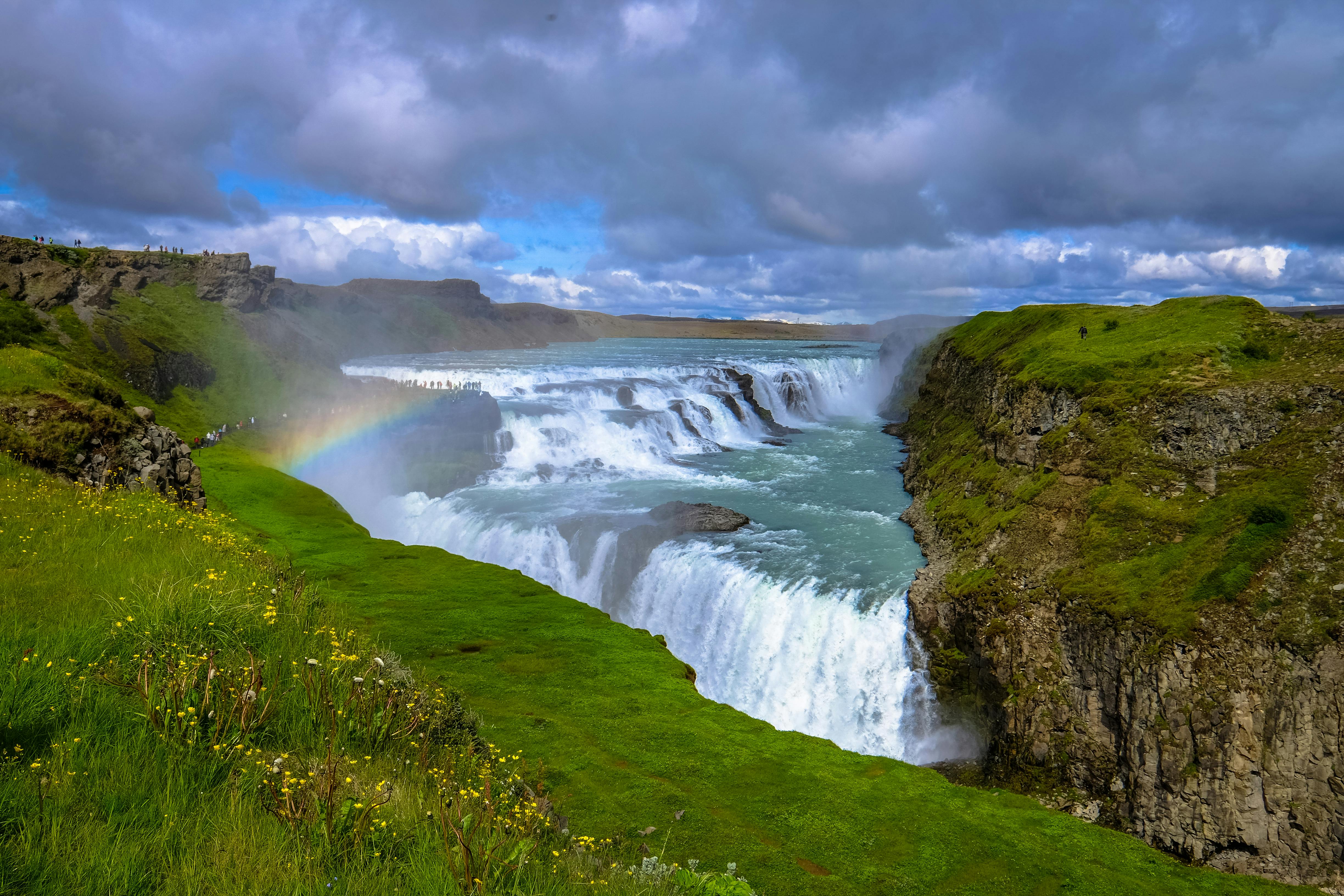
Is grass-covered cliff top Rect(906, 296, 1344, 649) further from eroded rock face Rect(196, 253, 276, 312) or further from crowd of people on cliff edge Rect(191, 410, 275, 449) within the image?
eroded rock face Rect(196, 253, 276, 312)

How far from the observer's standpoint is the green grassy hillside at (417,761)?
12.9ft

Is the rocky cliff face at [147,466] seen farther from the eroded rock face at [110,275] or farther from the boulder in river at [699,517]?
the eroded rock face at [110,275]

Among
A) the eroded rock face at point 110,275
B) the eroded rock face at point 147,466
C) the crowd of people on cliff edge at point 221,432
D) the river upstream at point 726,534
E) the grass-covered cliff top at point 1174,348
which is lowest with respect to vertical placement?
the river upstream at point 726,534

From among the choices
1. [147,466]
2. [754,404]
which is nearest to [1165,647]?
[147,466]

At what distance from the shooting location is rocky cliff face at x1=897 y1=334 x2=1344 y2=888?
1193 cm

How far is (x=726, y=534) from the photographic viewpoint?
27078 mm

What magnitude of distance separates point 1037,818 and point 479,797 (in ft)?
23.9

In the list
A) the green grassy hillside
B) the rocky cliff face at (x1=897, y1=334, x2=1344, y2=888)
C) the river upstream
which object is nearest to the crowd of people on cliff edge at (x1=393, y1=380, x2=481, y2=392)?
the river upstream

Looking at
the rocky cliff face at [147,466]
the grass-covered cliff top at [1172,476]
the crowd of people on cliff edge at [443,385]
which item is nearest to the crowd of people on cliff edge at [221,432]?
the crowd of people on cliff edge at [443,385]

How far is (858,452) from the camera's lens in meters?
45.6

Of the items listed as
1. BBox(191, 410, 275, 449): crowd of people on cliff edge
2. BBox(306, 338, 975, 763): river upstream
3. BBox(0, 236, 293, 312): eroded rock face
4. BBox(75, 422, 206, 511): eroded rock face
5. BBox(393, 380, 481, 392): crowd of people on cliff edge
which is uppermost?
BBox(0, 236, 293, 312): eroded rock face

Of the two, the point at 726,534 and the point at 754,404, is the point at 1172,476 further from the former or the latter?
the point at 754,404

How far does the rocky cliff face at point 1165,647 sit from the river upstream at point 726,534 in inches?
77.8

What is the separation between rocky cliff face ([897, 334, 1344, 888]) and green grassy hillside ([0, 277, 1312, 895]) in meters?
4.79
